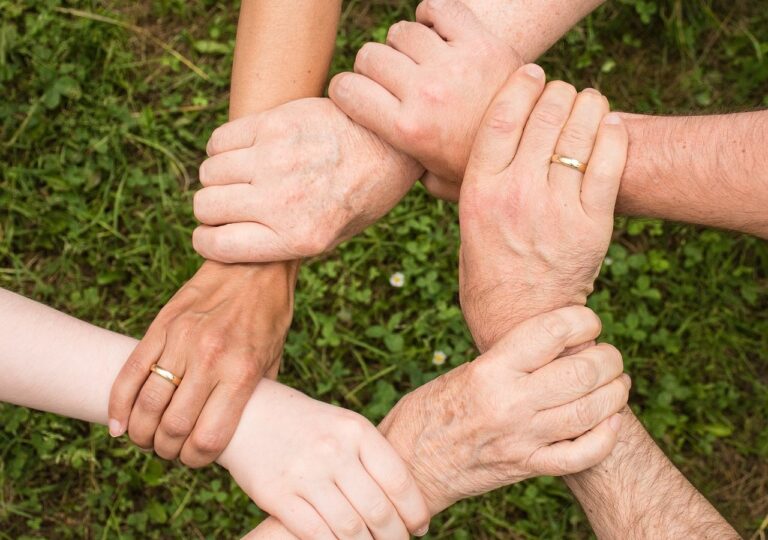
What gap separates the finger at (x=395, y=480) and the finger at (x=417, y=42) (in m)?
1.12

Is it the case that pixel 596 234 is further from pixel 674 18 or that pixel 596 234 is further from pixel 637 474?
pixel 674 18

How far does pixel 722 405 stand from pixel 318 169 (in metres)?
2.01

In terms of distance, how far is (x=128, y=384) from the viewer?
2174mm

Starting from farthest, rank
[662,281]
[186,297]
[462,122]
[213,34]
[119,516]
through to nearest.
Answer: [213,34], [662,281], [119,516], [186,297], [462,122]

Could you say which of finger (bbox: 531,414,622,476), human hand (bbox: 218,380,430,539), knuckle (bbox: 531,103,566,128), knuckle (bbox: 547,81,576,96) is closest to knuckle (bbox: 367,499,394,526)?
human hand (bbox: 218,380,430,539)

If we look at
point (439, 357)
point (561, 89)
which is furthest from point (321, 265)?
point (561, 89)

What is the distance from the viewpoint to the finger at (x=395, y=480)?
2.11m

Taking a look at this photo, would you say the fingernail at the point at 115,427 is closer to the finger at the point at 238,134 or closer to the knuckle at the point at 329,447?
the knuckle at the point at 329,447

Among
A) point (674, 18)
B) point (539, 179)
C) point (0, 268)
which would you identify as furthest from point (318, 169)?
point (674, 18)

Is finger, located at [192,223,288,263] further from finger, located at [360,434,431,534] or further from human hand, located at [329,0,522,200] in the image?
finger, located at [360,434,431,534]

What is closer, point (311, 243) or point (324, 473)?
point (324, 473)

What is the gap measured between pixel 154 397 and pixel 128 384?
83mm

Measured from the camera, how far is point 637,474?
2.06 meters

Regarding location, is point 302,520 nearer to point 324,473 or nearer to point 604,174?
point 324,473
